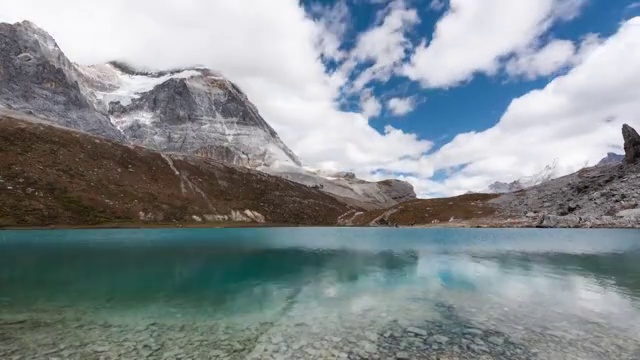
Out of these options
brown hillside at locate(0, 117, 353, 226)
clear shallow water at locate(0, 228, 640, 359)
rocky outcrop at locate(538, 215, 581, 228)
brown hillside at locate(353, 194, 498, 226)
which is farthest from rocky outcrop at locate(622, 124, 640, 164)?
brown hillside at locate(0, 117, 353, 226)

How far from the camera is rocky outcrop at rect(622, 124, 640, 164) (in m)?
146

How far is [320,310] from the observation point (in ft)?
88.4

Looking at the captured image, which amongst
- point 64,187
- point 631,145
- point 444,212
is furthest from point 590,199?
point 64,187

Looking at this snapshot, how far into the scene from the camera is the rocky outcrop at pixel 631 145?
479ft

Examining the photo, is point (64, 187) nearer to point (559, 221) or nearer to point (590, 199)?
point (559, 221)

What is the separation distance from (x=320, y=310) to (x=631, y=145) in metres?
173

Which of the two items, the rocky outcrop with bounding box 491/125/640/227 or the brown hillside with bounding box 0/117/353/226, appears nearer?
the rocky outcrop with bounding box 491/125/640/227

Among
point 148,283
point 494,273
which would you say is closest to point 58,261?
point 148,283

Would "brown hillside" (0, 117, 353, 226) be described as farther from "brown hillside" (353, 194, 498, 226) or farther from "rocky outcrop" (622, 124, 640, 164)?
"rocky outcrop" (622, 124, 640, 164)

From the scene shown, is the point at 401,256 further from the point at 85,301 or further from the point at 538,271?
the point at 85,301

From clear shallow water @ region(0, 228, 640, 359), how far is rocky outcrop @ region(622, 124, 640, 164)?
126m

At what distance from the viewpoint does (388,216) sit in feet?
650

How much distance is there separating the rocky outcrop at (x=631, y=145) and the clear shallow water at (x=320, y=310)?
4976 inches

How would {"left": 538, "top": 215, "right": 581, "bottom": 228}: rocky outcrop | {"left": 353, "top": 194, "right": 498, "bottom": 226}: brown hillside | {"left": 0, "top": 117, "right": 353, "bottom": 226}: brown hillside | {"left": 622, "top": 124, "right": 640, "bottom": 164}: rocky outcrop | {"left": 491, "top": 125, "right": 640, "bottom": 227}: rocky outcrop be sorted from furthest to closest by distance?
{"left": 353, "top": 194, "right": 498, "bottom": 226}: brown hillside < {"left": 622, "top": 124, "right": 640, "bottom": 164}: rocky outcrop < {"left": 0, "top": 117, "right": 353, "bottom": 226}: brown hillside < {"left": 538, "top": 215, "right": 581, "bottom": 228}: rocky outcrop < {"left": 491, "top": 125, "right": 640, "bottom": 227}: rocky outcrop
